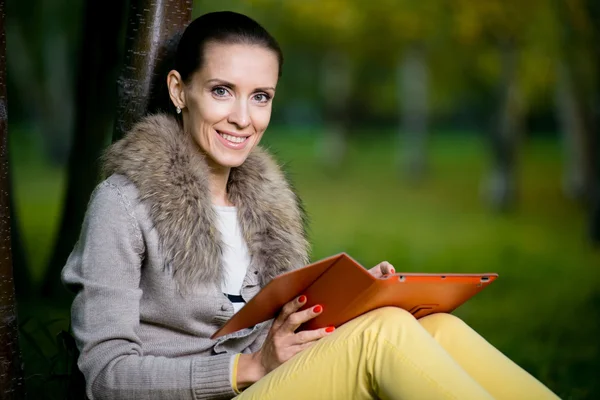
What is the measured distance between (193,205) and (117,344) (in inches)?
19.0

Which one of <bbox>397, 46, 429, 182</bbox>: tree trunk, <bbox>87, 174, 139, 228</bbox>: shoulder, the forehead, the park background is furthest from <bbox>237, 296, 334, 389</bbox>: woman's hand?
<bbox>397, 46, 429, 182</bbox>: tree trunk

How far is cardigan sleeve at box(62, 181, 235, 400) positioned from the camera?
236 cm

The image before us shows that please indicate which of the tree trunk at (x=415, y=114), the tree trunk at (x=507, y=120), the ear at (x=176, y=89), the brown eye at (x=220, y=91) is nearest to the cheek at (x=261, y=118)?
the brown eye at (x=220, y=91)

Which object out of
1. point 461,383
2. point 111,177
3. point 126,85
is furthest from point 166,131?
point 461,383

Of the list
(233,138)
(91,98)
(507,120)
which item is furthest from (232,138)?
(507,120)

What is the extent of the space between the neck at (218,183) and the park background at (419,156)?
1.28 feet

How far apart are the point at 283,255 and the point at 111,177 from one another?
0.60 m

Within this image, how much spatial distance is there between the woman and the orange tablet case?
45 millimetres

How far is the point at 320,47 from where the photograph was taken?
21594mm

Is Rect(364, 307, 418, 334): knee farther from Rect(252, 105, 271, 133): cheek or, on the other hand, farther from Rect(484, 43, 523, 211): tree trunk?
Rect(484, 43, 523, 211): tree trunk

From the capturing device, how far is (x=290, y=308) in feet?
7.89

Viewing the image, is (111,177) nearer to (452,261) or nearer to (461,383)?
(461,383)

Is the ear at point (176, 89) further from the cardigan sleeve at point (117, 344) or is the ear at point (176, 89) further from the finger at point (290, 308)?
the finger at point (290, 308)

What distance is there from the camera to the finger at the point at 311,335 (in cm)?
242
